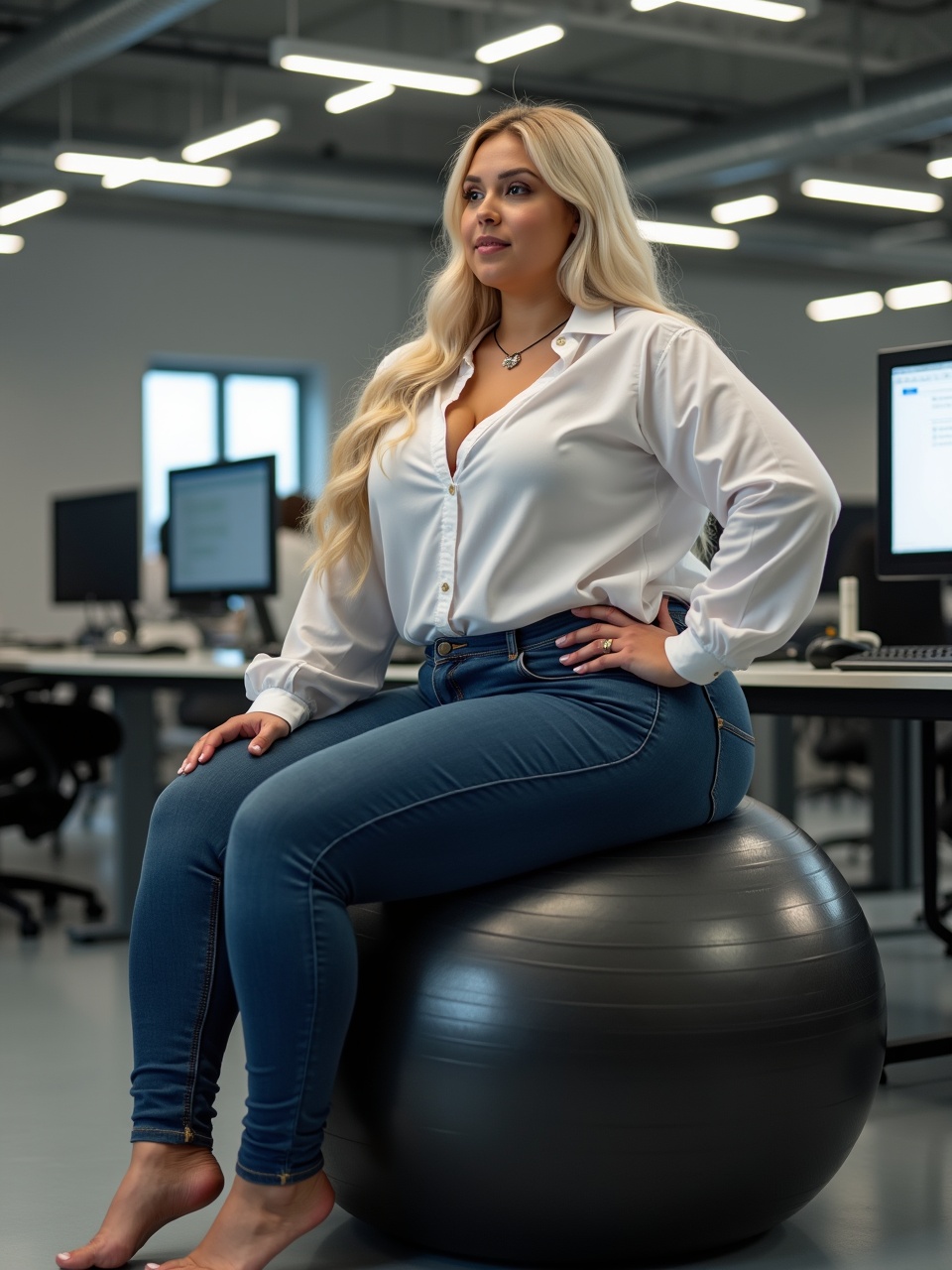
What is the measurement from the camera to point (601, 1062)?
174 centimetres

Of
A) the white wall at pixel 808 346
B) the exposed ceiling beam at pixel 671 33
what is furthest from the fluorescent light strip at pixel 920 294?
the white wall at pixel 808 346

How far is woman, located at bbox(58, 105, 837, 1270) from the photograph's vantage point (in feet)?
5.68

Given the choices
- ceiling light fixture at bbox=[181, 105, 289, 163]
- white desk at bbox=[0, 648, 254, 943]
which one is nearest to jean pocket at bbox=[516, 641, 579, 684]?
white desk at bbox=[0, 648, 254, 943]

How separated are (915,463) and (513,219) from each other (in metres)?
1.17

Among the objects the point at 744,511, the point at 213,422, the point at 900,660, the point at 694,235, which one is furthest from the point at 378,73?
the point at 744,511

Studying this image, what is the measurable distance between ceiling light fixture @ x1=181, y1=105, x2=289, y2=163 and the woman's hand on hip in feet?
20.5

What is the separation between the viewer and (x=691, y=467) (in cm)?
193

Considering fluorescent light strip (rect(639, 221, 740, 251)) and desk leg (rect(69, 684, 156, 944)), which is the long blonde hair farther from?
fluorescent light strip (rect(639, 221, 740, 251))

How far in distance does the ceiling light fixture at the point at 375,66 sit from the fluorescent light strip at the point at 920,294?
4472 mm

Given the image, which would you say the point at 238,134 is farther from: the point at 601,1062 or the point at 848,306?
the point at 601,1062

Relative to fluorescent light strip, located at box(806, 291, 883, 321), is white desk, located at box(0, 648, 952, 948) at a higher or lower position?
lower

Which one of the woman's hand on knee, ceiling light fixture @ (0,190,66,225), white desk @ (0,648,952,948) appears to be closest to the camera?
the woman's hand on knee

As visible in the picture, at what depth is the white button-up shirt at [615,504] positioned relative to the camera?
1.86 meters

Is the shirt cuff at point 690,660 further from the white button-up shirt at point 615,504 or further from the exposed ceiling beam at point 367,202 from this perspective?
the exposed ceiling beam at point 367,202
